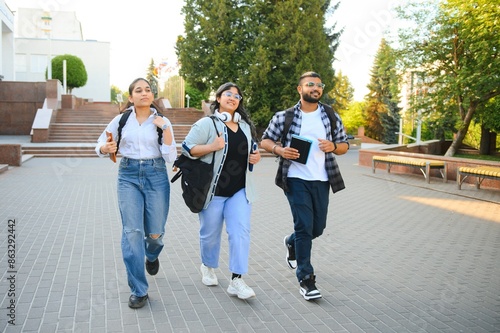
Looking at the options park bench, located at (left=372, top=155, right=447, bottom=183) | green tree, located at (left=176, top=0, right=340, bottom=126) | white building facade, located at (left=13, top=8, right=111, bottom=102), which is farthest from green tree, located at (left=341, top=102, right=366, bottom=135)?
park bench, located at (left=372, top=155, right=447, bottom=183)

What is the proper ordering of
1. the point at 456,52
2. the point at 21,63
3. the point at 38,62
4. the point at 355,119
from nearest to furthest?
the point at 456,52 < the point at 21,63 < the point at 38,62 < the point at 355,119

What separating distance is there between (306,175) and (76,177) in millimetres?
10608

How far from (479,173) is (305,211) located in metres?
8.88

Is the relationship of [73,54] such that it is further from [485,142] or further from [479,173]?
[479,173]

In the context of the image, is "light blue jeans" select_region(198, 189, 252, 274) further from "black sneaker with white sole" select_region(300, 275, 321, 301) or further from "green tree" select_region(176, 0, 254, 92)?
"green tree" select_region(176, 0, 254, 92)

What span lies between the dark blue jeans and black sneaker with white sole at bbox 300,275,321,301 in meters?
0.04

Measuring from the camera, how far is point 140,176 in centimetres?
432

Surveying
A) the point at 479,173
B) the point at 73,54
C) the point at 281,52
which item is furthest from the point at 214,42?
the point at 73,54

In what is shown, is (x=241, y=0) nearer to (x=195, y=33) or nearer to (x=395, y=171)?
(x=195, y=33)

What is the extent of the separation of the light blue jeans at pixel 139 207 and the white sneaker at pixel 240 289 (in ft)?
2.44

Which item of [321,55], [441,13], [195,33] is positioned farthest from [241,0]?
[441,13]

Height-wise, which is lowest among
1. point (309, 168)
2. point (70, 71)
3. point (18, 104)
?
point (309, 168)

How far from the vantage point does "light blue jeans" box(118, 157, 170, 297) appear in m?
4.25

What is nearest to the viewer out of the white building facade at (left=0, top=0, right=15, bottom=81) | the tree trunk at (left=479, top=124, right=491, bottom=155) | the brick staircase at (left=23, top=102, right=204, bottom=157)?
the brick staircase at (left=23, top=102, right=204, bottom=157)
